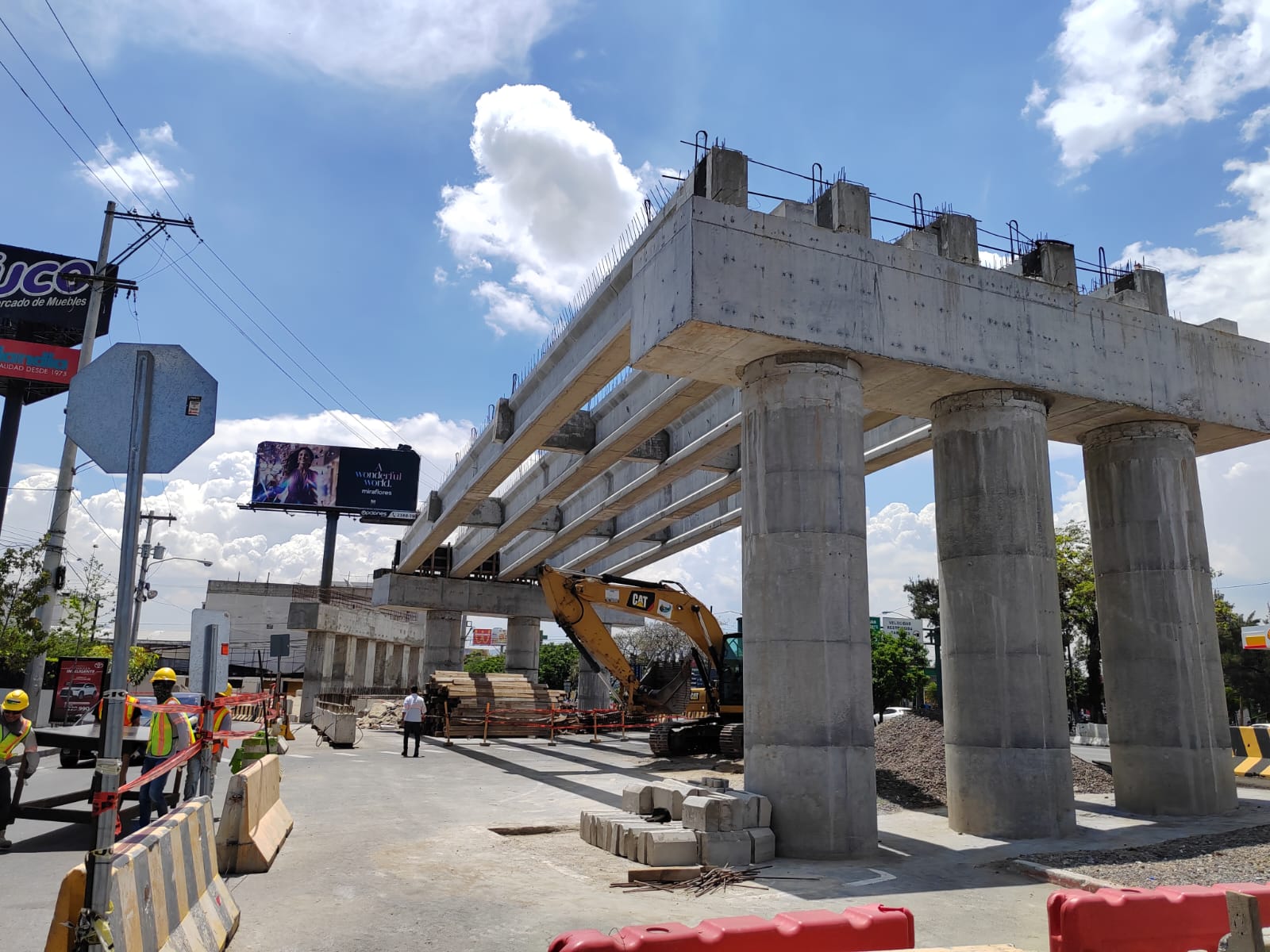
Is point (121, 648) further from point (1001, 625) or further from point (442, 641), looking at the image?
point (442, 641)

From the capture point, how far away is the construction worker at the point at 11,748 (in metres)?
9.67

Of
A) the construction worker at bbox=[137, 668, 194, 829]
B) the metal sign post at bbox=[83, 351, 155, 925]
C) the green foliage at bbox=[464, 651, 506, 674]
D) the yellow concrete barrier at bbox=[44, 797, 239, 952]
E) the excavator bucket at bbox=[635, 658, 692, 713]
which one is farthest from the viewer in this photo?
the green foliage at bbox=[464, 651, 506, 674]

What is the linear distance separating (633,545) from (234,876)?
99.7 feet

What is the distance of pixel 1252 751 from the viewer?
22094 millimetres

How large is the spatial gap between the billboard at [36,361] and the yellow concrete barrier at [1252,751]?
4898 cm

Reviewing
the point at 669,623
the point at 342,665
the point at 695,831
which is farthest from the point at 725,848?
the point at 342,665

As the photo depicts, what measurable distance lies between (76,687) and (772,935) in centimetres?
2772

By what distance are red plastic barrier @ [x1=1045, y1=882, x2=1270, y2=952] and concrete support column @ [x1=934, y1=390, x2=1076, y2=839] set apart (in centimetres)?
629

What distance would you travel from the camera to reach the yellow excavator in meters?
23.5

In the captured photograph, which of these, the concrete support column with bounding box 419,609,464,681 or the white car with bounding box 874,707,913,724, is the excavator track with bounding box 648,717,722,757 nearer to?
the white car with bounding box 874,707,913,724

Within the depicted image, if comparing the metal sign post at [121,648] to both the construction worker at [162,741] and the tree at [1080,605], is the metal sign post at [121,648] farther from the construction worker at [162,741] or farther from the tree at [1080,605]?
the tree at [1080,605]

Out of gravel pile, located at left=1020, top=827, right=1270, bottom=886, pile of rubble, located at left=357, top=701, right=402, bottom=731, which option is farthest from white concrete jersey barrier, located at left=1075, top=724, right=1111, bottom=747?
pile of rubble, located at left=357, top=701, right=402, bottom=731

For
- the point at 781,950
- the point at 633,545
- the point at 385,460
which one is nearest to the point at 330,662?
the point at 633,545

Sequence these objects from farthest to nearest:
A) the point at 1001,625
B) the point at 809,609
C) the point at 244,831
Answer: the point at 1001,625, the point at 809,609, the point at 244,831
